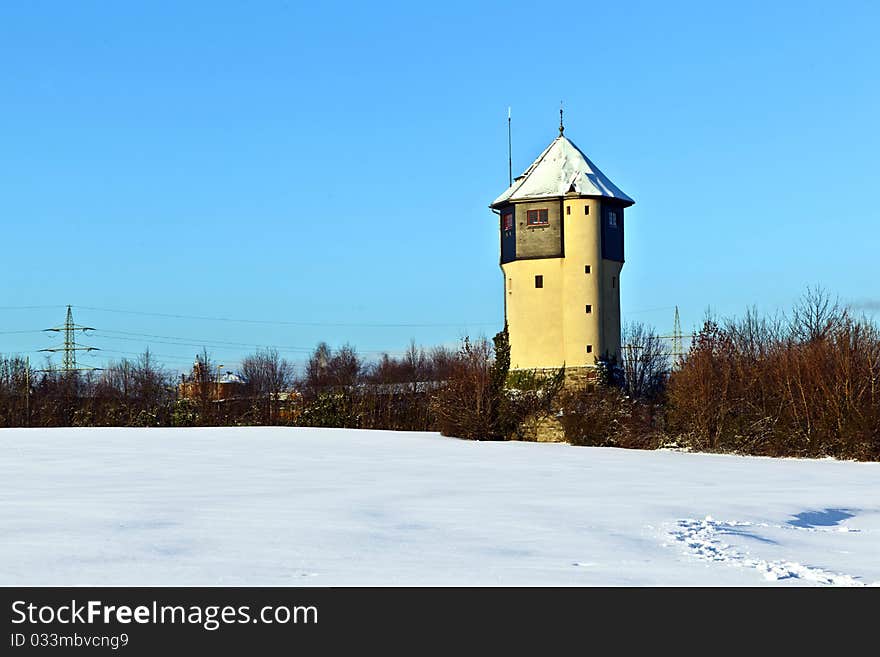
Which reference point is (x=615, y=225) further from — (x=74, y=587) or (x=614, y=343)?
(x=74, y=587)

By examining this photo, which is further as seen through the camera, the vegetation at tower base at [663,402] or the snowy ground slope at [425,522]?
the vegetation at tower base at [663,402]

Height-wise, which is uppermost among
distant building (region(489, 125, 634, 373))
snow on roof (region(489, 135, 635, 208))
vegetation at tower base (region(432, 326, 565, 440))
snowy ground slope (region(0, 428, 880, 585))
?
snow on roof (region(489, 135, 635, 208))

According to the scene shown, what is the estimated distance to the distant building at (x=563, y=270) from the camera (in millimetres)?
50344

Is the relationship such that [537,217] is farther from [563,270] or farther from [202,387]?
[202,387]

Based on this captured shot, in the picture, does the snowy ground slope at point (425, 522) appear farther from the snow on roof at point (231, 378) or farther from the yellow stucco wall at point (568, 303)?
the snow on roof at point (231, 378)

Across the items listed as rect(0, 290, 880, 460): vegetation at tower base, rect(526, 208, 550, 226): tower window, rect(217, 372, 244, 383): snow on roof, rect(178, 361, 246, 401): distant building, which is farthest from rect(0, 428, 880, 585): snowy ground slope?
rect(217, 372, 244, 383): snow on roof

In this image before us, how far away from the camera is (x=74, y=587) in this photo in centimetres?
986

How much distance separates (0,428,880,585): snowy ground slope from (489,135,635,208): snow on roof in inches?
874

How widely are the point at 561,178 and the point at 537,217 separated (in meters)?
2.28

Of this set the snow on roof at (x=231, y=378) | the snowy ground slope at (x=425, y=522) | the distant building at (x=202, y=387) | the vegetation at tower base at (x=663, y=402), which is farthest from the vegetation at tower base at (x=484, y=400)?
the snow on roof at (x=231, y=378)

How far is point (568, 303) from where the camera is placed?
50.5 metres

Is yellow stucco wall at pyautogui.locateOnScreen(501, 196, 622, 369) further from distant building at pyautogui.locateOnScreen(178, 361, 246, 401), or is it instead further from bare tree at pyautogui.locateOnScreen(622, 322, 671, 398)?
distant building at pyautogui.locateOnScreen(178, 361, 246, 401)

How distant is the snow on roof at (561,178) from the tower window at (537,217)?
72cm

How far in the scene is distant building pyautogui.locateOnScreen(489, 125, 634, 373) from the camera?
165 feet
